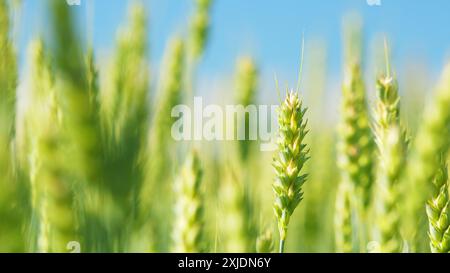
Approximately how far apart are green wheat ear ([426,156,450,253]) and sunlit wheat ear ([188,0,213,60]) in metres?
0.92

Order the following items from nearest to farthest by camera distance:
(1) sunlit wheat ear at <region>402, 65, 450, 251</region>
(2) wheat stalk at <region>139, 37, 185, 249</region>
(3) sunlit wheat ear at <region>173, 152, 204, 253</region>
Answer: (3) sunlit wheat ear at <region>173, 152, 204, 253</region>
(1) sunlit wheat ear at <region>402, 65, 450, 251</region>
(2) wheat stalk at <region>139, 37, 185, 249</region>

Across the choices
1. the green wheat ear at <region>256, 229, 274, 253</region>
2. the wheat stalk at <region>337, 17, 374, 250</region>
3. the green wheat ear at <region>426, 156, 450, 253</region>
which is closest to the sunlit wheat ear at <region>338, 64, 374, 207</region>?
the wheat stalk at <region>337, 17, 374, 250</region>

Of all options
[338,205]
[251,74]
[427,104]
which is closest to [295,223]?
[338,205]

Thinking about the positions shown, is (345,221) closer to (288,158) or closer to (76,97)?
(288,158)

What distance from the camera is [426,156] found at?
0.88 metres

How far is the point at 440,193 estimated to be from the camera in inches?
32.9

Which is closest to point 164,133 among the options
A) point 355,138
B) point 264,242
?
point 355,138

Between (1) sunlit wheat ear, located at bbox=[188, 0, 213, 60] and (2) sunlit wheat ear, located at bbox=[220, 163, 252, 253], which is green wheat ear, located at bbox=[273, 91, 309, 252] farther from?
(1) sunlit wheat ear, located at bbox=[188, 0, 213, 60]

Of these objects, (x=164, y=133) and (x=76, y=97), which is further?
(x=164, y=133)

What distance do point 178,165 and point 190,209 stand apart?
0.18 metres

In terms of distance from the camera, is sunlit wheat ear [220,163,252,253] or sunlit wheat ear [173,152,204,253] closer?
sunlit wheat ear [220,163,252,253]

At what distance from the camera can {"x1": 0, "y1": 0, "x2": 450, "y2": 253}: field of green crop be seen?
0.50 m

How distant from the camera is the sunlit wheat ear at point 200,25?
1.63 m
